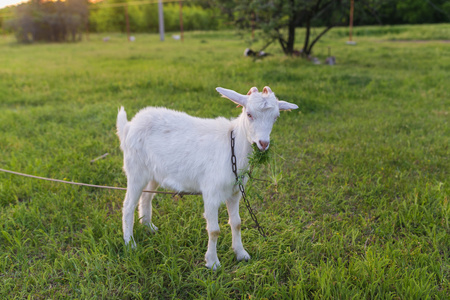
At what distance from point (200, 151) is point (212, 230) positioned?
0.63 m

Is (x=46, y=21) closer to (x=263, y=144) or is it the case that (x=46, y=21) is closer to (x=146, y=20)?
(x=146, y=20)

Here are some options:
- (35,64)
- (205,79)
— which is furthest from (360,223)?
(35,64)

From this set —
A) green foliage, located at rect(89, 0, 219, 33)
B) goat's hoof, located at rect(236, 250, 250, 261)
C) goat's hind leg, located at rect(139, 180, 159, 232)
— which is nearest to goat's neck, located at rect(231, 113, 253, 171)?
goat's hoof, located at rect(236, 250, 250, 261)

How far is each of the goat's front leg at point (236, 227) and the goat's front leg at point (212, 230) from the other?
0.20 m

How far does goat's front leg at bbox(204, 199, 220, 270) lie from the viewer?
2.61 m

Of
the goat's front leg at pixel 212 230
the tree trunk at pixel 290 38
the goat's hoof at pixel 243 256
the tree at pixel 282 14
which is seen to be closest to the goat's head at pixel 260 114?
the goat's front leg at pixel 212 230

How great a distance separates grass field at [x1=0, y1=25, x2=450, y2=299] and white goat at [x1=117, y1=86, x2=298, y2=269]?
0.27 m

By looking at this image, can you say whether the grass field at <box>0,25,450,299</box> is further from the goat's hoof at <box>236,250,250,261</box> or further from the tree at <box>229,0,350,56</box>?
the tree at <box>229,0,350,56</box>

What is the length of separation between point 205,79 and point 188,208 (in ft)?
17.8

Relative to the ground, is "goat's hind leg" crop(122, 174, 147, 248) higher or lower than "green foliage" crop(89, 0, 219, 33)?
lower

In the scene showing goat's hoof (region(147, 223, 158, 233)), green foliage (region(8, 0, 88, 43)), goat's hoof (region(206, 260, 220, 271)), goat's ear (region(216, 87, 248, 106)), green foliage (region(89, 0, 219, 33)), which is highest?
green foliage (region(89, 0, 219, 33))

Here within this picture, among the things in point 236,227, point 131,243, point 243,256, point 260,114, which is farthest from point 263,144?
point 131,243

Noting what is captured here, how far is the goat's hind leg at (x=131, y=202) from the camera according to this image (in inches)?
115

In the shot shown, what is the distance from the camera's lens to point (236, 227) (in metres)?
2.81
